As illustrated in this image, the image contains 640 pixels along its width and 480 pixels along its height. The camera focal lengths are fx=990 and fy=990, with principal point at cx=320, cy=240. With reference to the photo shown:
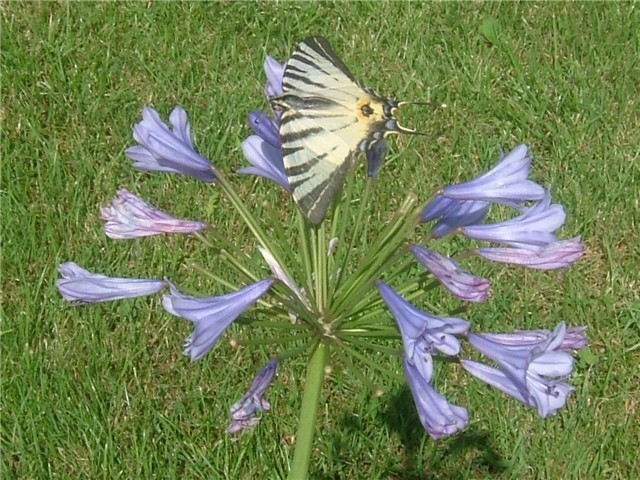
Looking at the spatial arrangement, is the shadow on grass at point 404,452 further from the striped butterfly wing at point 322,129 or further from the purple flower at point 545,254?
the striped butterfly wing at point 322,129

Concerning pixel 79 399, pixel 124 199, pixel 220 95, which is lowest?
pixel 79 399

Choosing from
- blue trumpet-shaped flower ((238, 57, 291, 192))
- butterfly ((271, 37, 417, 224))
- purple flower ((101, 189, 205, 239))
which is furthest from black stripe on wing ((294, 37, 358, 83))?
purple flower ((101, 189, 205, 239))

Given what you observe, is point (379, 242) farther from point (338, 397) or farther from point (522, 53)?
point (522, 53)

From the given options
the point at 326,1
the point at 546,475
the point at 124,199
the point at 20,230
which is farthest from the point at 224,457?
the point at 326,1

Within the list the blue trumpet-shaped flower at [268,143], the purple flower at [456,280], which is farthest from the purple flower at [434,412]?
the blue trumpet-shaped flower at [268,143]

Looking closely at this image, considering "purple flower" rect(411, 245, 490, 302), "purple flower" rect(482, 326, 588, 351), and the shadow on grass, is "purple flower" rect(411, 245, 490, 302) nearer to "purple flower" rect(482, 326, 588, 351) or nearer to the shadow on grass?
"purple flower" rect(482, 326, 588, 351)
